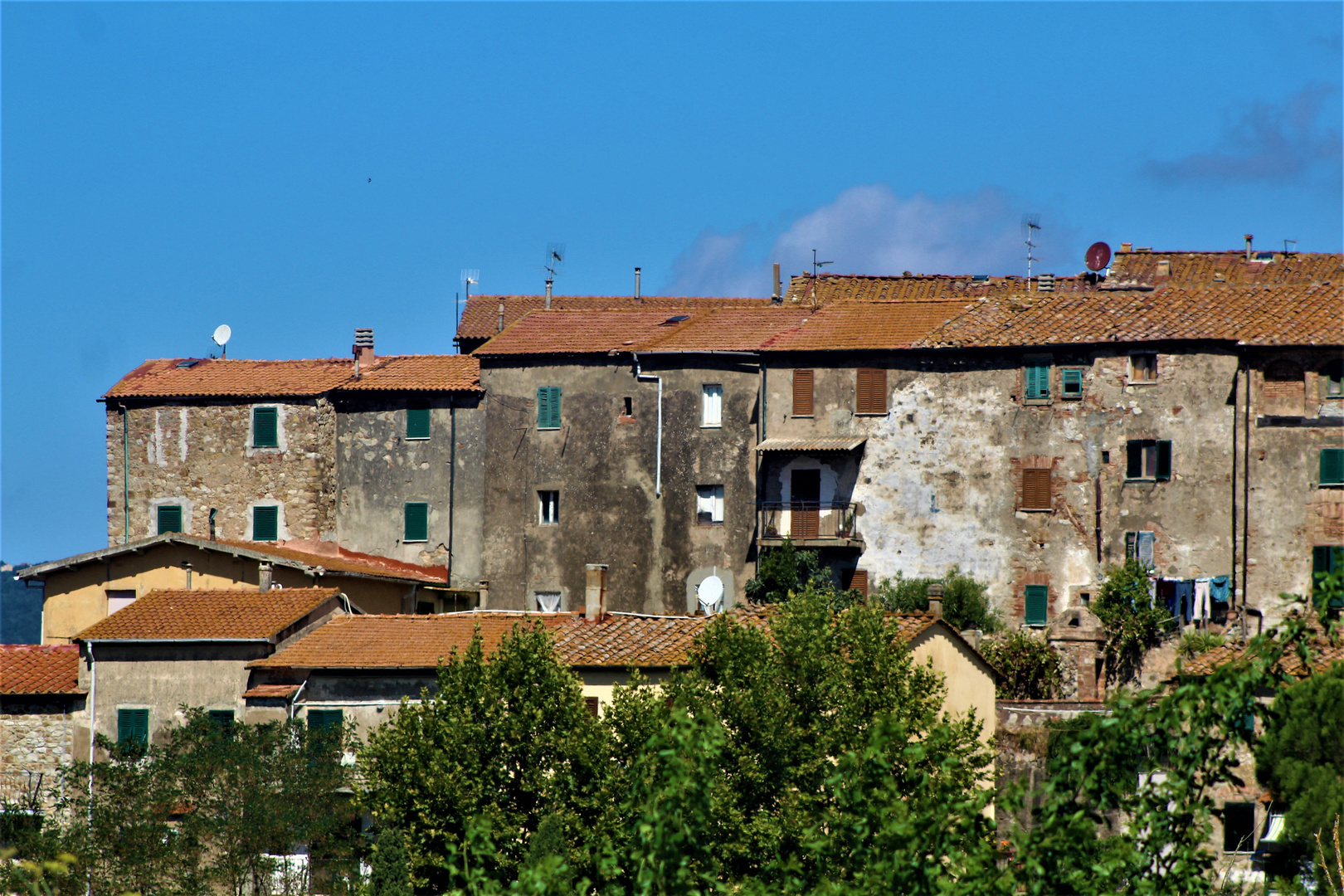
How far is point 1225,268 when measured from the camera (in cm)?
5412

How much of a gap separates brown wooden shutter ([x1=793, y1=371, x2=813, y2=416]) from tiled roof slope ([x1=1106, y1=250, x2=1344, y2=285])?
1236 centimetres

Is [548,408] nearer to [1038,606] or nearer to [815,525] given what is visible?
[815,525]

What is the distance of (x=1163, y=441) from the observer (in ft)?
140

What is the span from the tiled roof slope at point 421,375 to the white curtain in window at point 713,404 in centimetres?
604

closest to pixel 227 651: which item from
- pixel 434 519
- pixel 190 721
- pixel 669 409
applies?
pixel 190 721

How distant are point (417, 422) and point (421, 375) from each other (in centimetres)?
163

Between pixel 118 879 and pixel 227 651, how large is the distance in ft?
19.6

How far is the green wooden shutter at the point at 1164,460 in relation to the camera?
4244 cm

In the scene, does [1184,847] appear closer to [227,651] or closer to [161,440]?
[227,651]

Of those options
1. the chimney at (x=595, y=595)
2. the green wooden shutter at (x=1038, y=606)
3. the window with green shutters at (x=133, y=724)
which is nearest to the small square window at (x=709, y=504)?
the chimney at (x=595, y=595)

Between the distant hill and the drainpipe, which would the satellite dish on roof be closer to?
the drainpipe

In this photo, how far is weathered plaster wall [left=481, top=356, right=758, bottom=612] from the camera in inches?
1788

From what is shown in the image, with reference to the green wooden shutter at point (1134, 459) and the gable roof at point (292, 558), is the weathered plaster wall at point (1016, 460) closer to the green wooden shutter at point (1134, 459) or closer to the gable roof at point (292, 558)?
the green wooden shutter at point (1134, 459)

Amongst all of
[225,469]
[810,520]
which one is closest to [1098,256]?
[810,520]
